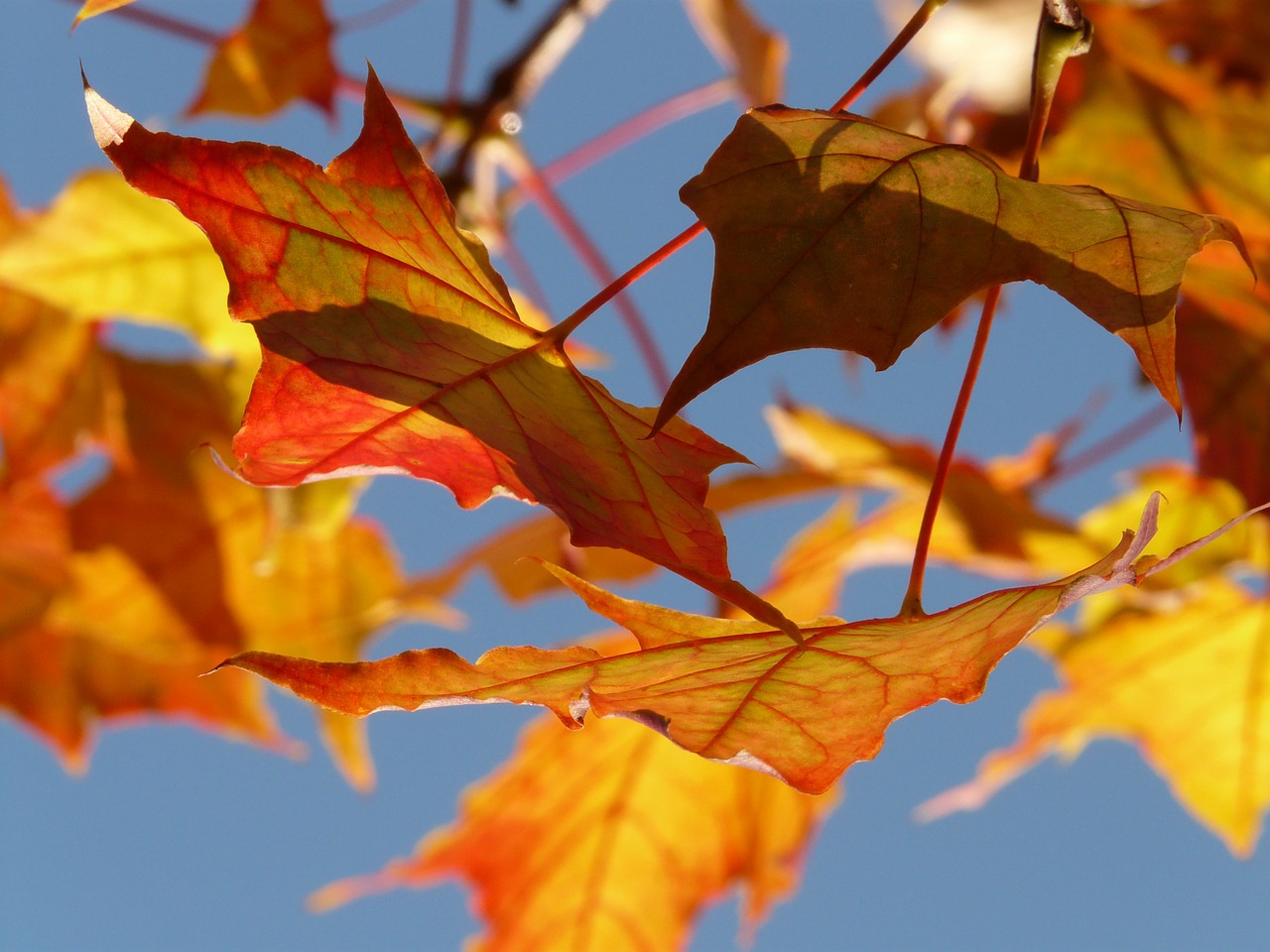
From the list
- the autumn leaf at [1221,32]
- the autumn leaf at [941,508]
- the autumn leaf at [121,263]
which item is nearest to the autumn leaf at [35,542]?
the autumn leaf at [121,263]

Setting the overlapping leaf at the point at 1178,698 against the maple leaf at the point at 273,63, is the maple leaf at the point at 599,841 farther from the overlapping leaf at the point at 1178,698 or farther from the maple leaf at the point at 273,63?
the maple leaf at the point at 273,63

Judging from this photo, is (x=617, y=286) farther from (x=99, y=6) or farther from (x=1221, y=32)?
(x=1221, y=32)

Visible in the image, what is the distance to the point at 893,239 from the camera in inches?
11.2

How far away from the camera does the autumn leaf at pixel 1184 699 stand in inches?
35.5

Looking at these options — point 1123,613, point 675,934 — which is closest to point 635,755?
point 675,934

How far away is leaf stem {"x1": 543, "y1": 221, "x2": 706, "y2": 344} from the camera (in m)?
0.33

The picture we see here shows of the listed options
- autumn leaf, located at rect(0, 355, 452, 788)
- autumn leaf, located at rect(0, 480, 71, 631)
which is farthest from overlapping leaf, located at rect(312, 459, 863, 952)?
autumn leaf, located at rect(0, 480, 71, 631)

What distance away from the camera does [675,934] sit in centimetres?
86

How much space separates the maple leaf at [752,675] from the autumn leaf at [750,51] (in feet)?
1.62

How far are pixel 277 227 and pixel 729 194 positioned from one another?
11 cm

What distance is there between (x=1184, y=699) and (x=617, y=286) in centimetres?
80

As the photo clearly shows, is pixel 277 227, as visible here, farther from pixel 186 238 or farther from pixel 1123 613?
pixel 1123 613

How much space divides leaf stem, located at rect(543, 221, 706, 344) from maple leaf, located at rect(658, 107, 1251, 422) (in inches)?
2.5

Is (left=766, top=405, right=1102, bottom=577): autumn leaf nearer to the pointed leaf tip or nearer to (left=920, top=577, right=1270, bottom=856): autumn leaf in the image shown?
(left=920, top=577, right=1270, bottom=856): autumn leaf
